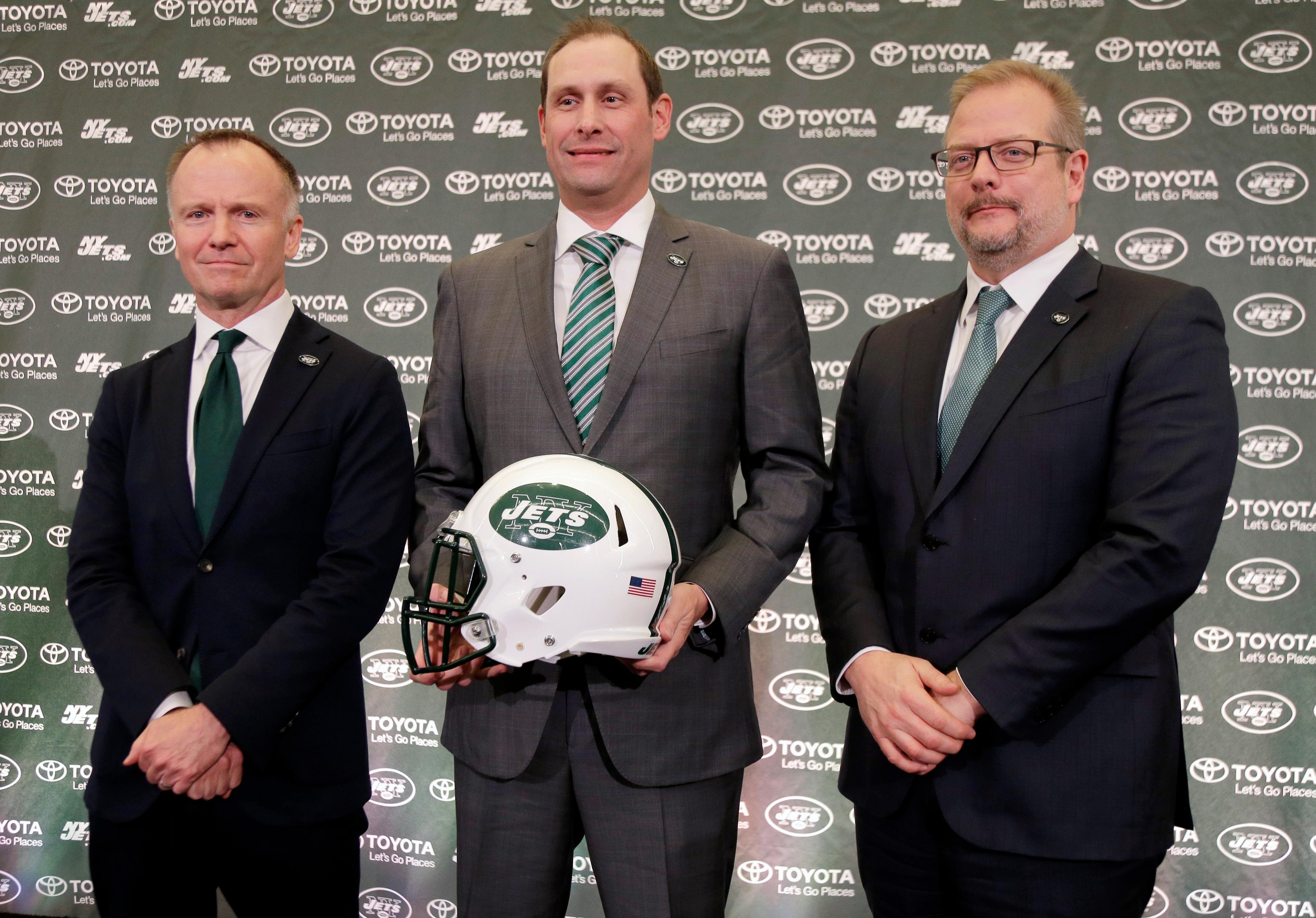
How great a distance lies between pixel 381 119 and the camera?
3818 millimetres

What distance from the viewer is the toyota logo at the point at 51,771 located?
382 cm

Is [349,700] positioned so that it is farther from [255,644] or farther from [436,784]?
[436,784]

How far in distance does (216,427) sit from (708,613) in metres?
1.02

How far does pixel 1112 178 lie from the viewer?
3.49m

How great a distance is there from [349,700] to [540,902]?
54 centimetres

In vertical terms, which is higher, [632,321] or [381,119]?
[381,119]

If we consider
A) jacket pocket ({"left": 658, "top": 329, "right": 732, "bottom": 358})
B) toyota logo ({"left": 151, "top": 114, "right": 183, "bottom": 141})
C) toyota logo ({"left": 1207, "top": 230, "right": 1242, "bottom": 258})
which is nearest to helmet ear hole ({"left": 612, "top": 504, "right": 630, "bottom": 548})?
jacket pocket ({"left": 658, "top": 329, "right": 732, "bottom": 358})

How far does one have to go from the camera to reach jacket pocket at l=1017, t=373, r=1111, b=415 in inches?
65.1

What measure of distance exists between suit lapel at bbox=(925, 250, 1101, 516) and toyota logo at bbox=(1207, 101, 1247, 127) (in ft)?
7.11

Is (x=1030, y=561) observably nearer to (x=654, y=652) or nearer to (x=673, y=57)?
(x=654, y=652)

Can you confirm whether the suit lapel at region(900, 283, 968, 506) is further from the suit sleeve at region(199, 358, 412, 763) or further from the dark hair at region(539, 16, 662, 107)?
the suit sleeve at region(199, 358, 412, 763)

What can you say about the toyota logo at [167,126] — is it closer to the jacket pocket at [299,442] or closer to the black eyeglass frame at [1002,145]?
the jacket pocket at [299,442]

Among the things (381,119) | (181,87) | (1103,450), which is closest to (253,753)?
(1103,450)

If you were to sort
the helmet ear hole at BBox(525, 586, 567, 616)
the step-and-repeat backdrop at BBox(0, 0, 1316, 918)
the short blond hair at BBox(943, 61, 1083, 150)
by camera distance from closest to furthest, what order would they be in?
1. the helmet ear hole at BBox(525, 586, 567, 616)
2. the short blond hair at BBox(943, 61, 1083, 150)
3. the step-and-repeat backdrop at BBox(0, 0, 1316, 918)
